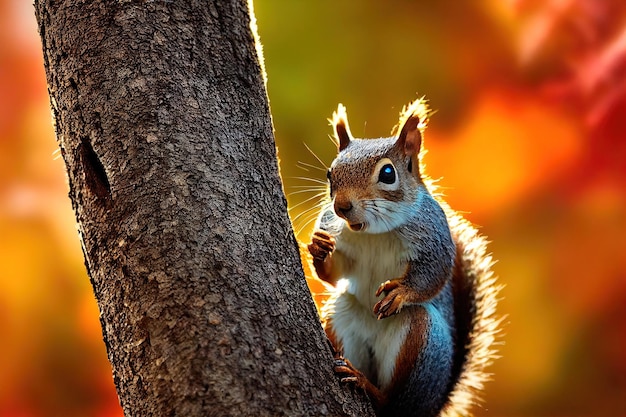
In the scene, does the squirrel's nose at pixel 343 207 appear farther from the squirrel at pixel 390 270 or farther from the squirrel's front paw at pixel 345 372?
the squirrel's front paw at pixel 345 372

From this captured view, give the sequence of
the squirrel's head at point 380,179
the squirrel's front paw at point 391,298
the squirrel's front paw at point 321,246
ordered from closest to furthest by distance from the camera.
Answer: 1. the squirrel's front paw at point 391,298
2. the squirrel's head at point 380,179
3. the squirrel's front paw at point 321,246

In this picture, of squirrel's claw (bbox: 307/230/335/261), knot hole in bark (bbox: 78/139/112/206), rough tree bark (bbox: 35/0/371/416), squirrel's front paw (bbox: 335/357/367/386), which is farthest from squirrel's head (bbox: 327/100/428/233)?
knot hole in bark (bbox: 78/139/112/206)

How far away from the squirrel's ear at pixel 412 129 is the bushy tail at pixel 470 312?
0.31 m

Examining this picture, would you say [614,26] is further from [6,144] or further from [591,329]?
[6,144]

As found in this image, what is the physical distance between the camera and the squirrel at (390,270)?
199 centimetres

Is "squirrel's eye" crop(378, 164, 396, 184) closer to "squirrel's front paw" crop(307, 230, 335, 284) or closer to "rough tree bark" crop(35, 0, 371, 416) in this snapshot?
"squirrel's front paw" crop(307, 230, 335, 284)

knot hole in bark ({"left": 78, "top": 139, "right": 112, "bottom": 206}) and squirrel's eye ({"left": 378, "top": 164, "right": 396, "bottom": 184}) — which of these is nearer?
knot hole in bark ({"left": 78, "top": 139, "right": 112, "bottom": 206})

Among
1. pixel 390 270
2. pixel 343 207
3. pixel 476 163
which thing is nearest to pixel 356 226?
pixel 343 207

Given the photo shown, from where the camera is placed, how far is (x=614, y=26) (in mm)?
3404

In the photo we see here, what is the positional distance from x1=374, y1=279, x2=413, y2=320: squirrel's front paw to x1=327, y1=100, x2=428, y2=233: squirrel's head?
0.16 metres

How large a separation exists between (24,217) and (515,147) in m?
2.25

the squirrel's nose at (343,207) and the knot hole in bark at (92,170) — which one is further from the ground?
the knot hole in bark at (92,170)

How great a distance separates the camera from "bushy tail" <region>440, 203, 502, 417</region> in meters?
2.38

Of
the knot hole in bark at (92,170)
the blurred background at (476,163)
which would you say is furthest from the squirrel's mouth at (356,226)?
the blurred background at (476,163)
